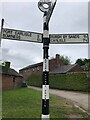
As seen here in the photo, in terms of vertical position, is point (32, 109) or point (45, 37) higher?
point (45, 37)

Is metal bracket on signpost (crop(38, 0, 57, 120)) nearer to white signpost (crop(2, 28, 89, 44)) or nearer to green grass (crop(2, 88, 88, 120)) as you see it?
white signpost (crop(2, 28, 89, 44))

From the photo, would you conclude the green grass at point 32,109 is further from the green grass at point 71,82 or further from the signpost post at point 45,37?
the green grass at point 71,82

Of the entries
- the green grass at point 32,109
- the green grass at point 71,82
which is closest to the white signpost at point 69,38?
the green grass at point 32,109

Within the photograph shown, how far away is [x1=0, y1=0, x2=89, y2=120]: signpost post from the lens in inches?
216

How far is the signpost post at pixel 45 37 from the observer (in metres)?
5.50

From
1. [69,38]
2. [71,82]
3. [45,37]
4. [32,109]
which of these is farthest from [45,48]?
[71,82]

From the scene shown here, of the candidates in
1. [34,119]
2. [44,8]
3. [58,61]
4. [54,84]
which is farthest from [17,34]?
[58,61]

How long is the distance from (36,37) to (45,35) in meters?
0.21

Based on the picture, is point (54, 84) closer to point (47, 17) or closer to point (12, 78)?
point (12, 78)

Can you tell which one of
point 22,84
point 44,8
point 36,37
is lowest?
point 22,84

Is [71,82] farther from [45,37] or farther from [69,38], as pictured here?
[45,37]

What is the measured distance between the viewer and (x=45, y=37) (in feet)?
19.1

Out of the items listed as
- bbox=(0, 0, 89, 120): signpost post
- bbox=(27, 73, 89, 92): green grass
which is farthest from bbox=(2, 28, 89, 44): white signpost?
bbox=(27, 73, 89, 92): green grass

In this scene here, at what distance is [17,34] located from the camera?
5863 millimetres
